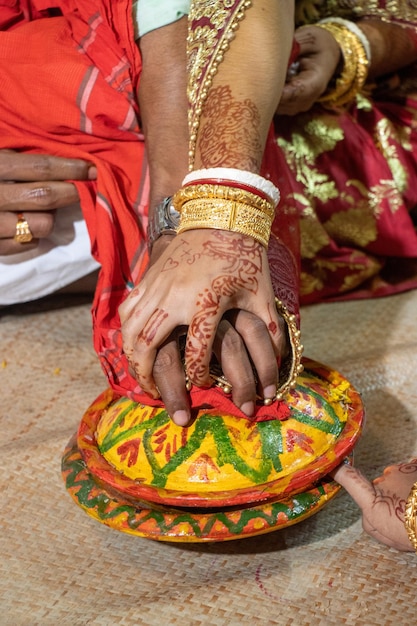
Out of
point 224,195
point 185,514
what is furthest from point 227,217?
point 185,514

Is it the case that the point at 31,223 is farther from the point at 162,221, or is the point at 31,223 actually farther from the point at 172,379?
the point at 172,379

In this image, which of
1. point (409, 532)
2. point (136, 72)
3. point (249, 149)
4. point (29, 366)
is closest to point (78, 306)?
point (29, 366)

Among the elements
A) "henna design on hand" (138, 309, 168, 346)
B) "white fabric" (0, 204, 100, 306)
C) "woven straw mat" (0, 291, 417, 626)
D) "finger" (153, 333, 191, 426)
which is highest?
"henna design on hand" (138, 309, 168, 346)

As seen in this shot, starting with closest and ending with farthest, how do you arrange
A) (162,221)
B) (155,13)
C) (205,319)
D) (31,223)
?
(205,319) → (162,221) → (155,13) → (31,223)

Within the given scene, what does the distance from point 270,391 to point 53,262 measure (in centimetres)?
75

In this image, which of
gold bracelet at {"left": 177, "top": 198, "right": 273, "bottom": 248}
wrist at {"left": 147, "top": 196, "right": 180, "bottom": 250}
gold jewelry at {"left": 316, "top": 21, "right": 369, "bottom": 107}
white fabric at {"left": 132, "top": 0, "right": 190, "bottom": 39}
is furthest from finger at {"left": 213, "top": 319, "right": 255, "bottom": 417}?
gold jewelry at {"left": 316, "top": 21, "right": 369, "bottom": 107}

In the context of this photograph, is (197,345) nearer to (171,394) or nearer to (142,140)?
(171,394)

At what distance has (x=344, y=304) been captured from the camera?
1.69 m

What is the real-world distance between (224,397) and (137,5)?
646 millimetres

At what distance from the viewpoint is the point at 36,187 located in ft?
4.53

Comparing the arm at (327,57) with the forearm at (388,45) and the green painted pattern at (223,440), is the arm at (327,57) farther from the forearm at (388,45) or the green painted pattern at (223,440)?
the green painted pattern at (223,440)

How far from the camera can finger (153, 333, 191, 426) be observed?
900 millimetres

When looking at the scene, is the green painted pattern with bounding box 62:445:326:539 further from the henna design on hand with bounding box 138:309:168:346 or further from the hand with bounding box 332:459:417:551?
the henna design on hand with bounding box 138:309:168:346

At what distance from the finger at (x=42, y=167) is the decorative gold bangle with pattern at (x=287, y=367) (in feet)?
1.83
